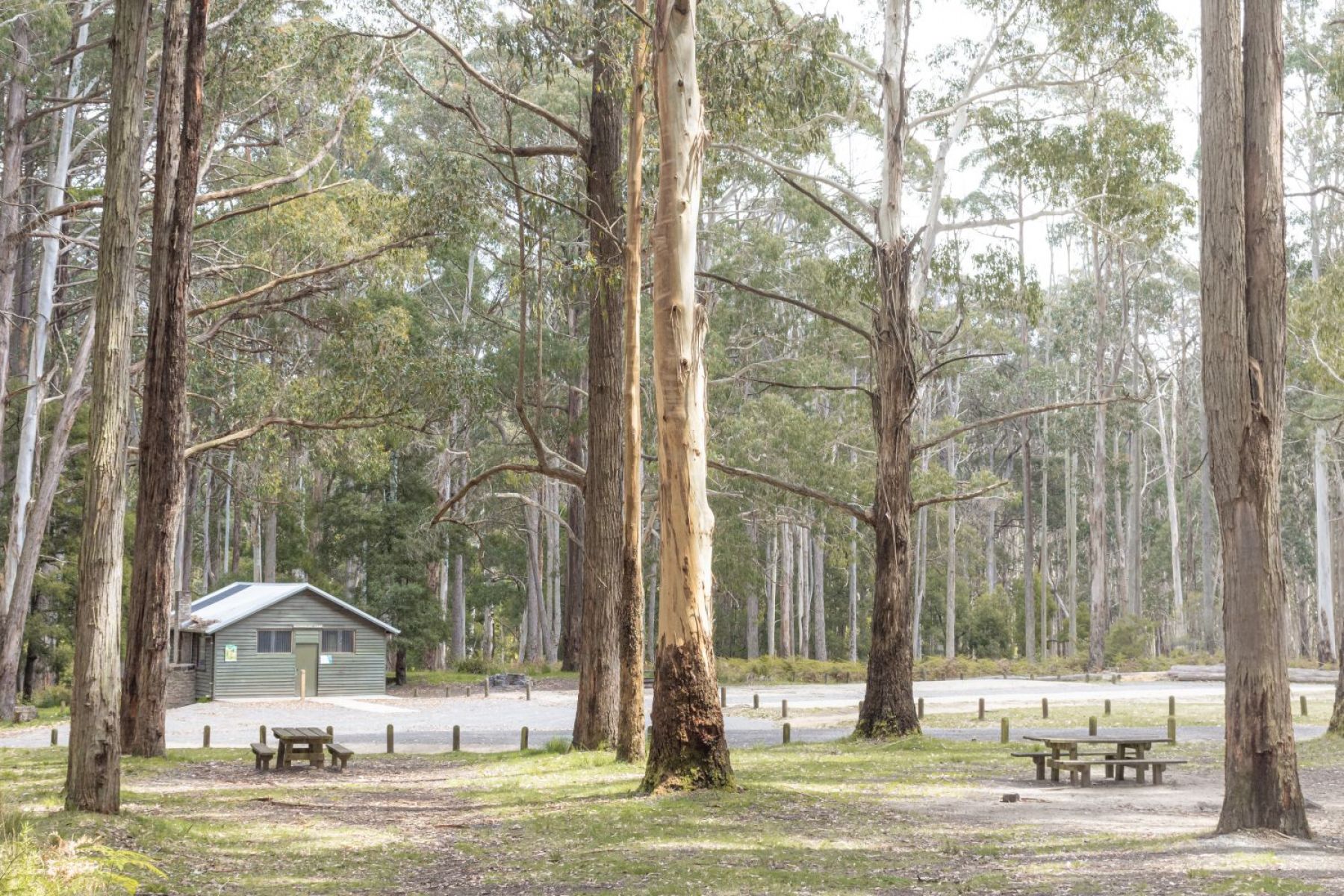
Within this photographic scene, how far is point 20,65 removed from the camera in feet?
76.0

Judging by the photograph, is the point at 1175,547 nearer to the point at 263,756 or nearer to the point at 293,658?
the point at 293,658

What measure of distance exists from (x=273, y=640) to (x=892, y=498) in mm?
21327

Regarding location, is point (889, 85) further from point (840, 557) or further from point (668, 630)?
point (840, 557)

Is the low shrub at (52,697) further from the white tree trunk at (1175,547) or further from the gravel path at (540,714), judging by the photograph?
the white tree trunk at (1175,547)

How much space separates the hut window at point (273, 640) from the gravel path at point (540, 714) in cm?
162

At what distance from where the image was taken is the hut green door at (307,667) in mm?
33906

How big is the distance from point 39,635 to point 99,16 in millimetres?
15350

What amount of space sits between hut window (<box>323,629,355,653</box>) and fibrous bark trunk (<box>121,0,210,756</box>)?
19087 millimetres

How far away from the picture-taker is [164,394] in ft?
50.0

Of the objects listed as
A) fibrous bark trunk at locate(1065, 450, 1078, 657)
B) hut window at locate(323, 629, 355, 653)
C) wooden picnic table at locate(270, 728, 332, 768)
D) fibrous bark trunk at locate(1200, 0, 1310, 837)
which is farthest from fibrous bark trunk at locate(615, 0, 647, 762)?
fibrous bark trunk at locate(1065, 450, 1078, 657)

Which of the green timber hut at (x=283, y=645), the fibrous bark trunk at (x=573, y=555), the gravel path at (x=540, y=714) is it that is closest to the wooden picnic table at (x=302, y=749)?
the gravel path at (x=540, y=714)

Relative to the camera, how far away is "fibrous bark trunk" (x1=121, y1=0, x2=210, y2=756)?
15.2 metres

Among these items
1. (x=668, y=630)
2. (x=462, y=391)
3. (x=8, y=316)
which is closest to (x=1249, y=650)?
(x=668, y=630)

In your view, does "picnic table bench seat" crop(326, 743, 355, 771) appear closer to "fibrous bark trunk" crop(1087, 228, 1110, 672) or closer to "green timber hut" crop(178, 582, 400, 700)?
"green timber hut" crop(178, 582, 400, 700)
